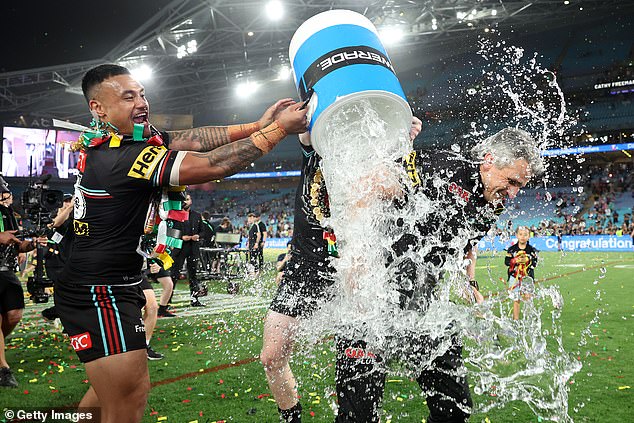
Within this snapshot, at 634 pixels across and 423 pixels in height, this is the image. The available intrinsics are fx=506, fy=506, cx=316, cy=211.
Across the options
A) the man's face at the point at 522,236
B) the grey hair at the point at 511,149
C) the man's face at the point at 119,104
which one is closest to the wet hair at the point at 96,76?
the man's face at the point at 119,104

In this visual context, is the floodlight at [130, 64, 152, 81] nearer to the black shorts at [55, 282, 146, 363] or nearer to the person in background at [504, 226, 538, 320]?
the person in background at [504, 226, 538, 320]

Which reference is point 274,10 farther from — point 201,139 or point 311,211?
point 311,211

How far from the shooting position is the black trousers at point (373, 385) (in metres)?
2.49

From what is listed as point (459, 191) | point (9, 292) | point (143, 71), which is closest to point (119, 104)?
point (459, 191)

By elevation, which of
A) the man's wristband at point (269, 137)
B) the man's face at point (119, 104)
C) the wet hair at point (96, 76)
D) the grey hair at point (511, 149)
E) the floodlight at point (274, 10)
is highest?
the floodlight at point (274, 10)

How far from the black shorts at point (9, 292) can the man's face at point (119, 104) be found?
3.37 metres

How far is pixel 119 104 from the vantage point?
2.72 metres

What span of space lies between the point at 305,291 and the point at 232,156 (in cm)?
114

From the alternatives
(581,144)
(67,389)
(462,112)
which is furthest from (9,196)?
(581,144)

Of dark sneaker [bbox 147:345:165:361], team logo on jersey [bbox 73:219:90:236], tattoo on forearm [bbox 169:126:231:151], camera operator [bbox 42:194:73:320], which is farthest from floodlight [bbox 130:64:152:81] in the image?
team logo on jersey [bbox 73:219:90:236]

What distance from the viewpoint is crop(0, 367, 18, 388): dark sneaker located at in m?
5.00

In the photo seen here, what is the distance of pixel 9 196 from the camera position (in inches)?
246

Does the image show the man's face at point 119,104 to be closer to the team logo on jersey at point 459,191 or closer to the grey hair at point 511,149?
the team logo on jersey at point 459,191

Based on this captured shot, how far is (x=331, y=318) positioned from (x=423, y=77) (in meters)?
40.8
